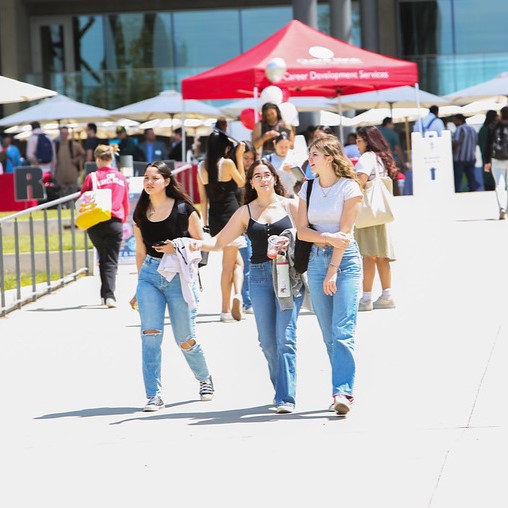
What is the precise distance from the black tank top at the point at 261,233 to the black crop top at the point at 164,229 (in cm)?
46

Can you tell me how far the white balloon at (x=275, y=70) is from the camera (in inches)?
682

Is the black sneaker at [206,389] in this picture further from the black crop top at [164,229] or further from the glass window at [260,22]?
the glass window at [260,22]

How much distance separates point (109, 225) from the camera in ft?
45.2

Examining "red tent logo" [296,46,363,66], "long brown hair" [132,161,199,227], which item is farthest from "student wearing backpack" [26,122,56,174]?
"long brown hair" [132,161,199,227]

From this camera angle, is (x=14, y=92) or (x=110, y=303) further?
→ (x=110, y=303)

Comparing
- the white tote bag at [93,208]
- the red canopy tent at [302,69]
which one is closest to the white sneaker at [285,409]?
the white tote bag at [93,208]

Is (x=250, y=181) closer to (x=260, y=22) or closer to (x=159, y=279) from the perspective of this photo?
(x=159, y=279)

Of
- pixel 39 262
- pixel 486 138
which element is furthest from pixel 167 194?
pixel 486 138

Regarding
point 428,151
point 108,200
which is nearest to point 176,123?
point 428,151

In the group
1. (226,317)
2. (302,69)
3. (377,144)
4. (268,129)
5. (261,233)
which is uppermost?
(302,69)

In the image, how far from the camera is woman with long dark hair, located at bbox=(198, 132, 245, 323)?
11.9m

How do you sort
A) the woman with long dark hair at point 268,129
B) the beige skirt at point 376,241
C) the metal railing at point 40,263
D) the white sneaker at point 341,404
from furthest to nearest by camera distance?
the metal railing at point 40,263 < the woman with long dark hair at point 268,129 < the beige skirt at point 376,241 < the white sneaker at point 341,404

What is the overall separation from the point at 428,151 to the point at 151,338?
12.4 meters

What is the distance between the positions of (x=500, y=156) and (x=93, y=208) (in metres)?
7.37
